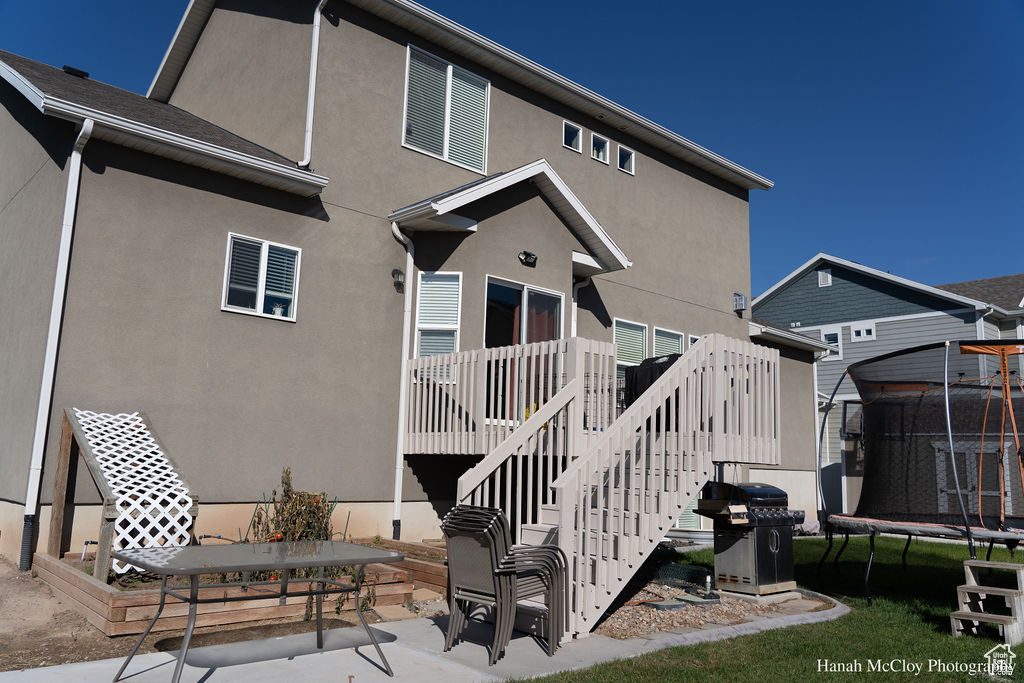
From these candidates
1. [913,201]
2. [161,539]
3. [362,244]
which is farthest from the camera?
[913,201]

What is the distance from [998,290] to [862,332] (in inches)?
188

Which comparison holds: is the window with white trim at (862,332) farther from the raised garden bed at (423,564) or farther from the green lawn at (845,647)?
the raised garden bed at (423,564)

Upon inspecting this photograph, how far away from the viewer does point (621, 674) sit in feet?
16.2

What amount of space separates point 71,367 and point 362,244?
3875 millimetres

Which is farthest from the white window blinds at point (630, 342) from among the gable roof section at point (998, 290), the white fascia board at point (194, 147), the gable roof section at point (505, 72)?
the gable roof section at point (998, 290)

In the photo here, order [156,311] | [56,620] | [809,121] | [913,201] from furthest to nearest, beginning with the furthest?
[913,201], [809,121], [156,311], [56,620]

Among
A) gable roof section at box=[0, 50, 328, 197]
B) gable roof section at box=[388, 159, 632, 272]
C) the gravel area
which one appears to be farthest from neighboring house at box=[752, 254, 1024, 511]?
gable roof section at box=[0, 50, 328, 197]

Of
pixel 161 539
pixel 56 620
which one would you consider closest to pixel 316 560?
pixel 161 539

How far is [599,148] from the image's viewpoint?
14305 millimetres

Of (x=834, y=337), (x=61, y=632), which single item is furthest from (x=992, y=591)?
(x=834, y=337)

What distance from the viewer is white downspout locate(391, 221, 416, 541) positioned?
9.88m

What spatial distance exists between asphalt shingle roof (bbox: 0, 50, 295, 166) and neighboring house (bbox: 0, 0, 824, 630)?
0.39 ft

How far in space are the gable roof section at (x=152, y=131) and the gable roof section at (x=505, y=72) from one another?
3014mm

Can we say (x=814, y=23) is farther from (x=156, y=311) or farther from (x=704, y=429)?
(x=156, y=311)
